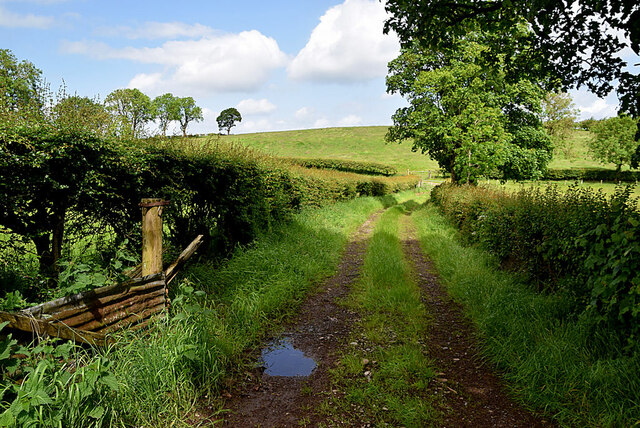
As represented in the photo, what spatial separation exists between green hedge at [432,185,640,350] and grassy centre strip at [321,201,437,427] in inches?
79.8

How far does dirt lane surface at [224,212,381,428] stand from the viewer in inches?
132

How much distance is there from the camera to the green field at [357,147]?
54.3 meters

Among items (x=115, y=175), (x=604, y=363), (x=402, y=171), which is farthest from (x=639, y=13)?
(x=402, y=171)

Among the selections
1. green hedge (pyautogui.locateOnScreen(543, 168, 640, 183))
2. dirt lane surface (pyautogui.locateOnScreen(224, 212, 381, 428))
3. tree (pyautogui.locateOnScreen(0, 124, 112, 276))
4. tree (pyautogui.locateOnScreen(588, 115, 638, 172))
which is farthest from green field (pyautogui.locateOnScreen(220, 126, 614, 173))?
tree (pyautogui.locateOnScreen(0, 124, 112, 276))

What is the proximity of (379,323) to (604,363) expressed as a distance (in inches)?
108

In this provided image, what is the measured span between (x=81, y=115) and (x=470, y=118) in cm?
1763

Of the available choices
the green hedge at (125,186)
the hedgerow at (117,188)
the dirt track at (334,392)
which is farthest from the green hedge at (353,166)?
the dirt track at (334,392)

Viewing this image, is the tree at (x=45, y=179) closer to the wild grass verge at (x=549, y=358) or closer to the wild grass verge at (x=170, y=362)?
the wild grass verge at (x=170, y=362)

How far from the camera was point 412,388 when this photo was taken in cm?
372

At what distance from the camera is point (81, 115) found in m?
4.72

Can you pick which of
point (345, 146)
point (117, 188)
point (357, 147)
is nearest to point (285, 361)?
point (117, 188)

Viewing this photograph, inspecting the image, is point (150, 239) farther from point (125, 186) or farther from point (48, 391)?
point (48, 391)

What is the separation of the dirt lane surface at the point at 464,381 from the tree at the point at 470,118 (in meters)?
13.4

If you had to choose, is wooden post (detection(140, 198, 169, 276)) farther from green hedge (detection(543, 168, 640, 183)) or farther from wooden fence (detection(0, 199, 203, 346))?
green hedge (detection(543, 168, 640, 183))
